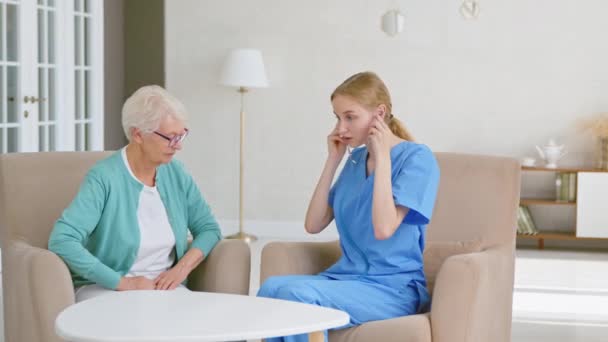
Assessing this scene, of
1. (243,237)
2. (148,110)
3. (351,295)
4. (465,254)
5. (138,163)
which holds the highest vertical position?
(148,110)

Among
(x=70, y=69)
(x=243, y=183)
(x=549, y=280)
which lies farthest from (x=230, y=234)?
(x=549, y=280)

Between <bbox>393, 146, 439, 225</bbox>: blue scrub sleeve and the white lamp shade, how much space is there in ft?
14.3

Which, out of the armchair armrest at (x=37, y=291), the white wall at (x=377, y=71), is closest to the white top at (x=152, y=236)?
the armchair armrest at (x=37, y=291)

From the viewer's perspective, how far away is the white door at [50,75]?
6.53 meters

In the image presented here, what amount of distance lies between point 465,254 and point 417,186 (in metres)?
0.27

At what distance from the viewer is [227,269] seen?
11.1 feet

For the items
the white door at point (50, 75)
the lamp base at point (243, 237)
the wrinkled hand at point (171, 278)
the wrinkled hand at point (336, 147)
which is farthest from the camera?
the lamp base at point (243, 237)

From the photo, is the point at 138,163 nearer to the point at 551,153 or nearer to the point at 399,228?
the point at 399,228

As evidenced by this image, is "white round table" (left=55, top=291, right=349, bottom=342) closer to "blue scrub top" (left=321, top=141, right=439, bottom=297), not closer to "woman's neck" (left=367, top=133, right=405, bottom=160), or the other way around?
"blue scrub top" (left=321, top=141, right=439, bottom=297)

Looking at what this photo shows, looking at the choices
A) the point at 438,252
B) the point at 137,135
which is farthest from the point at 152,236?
Result: the point at 438,252

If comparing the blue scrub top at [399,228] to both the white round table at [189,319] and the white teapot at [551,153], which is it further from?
the white teapot at [551,153]

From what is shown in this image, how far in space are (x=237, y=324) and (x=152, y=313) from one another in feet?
0.91

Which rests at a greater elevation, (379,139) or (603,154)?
(379,139)

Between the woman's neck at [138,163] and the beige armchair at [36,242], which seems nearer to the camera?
the beige armchair at [36,242]
